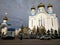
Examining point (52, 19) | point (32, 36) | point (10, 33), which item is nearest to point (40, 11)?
point (52, 19)

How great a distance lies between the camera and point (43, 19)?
17.4 meters

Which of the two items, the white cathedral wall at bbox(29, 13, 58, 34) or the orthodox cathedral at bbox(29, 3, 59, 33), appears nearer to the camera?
the orthodox cathedral at bbox(29, 3, 59, 33)

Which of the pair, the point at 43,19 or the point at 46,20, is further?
the point at 43,19

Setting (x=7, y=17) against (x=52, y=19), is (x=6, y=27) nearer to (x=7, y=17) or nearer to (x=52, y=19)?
(x=7, y=17)

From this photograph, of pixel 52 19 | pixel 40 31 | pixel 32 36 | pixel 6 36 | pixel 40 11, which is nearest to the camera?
pixel 6 36

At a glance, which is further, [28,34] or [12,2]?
[28,34]

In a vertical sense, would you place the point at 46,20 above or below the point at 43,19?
below

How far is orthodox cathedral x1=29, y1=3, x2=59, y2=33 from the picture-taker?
1577 cm

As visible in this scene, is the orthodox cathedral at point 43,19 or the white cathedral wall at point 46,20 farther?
the white cathedral wall at point 46,20

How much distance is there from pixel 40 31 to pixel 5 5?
5540mm

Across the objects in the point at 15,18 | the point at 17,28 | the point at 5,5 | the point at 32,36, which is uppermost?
the point at 5,5

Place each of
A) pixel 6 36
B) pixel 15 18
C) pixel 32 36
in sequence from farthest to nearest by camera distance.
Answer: pixel 32 36 < pixel 15 18 < pixel 6 36

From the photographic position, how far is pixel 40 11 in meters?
18.9

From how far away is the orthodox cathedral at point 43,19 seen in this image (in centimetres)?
1577
